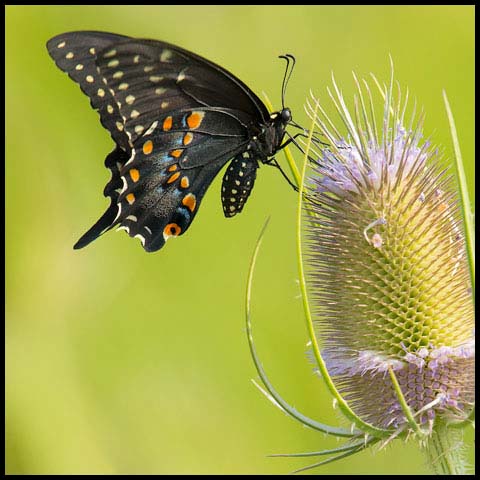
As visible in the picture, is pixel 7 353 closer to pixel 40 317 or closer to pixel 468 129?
pixel 40 317

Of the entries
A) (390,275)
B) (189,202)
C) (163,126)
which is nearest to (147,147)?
(163,126)

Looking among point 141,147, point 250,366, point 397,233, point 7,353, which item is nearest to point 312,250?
point 397,233

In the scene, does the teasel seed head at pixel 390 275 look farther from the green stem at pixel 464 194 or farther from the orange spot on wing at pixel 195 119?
the orange spot on wing at pixel 195 119

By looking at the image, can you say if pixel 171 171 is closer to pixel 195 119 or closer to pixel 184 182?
pixel 184 182

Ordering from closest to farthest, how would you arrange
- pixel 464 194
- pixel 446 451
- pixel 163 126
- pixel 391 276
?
pixel 464 194, pixel 446 451, pixel 391 276, pixel 163 126

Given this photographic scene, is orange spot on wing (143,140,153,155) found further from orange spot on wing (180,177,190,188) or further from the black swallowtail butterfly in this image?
orange spot on wing (180,177,190,188)

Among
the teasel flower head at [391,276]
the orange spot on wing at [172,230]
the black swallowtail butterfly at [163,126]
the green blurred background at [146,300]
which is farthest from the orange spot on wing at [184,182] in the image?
the green blurred background at [146,300]

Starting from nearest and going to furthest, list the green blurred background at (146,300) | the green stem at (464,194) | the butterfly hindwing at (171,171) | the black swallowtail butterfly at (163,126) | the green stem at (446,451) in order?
the green stem at (464,194) → the green stem at (446,451) → the black swallowtail butterfly at (163,126) → the butterfly hindwing at (171,171) → the green blurred background at (146,300)
